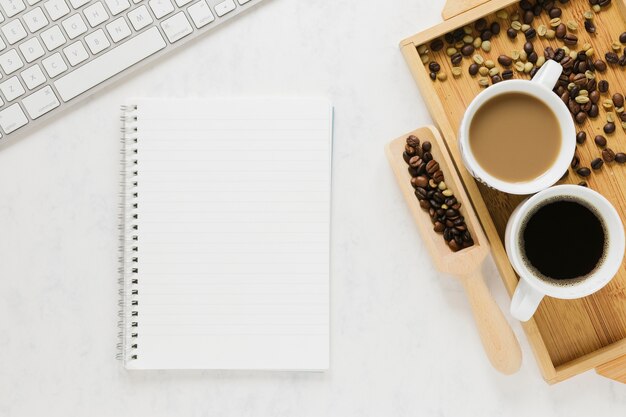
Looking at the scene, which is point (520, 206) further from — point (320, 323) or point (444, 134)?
point (320, 323)

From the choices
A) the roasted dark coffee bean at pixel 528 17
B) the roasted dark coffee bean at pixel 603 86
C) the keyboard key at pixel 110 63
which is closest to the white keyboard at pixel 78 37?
the keyboard key at pixel 110 63

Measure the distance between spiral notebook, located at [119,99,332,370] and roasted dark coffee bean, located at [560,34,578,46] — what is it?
0.32m

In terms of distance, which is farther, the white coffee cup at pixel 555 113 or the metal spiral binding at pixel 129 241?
the metal spiral binding at pixel 129 241

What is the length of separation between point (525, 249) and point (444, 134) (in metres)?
0.17

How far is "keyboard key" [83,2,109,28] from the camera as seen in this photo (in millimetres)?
895

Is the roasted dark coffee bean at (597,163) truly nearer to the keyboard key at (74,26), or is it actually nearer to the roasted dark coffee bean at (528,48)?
the roasted dark coffee bean at (528,48)

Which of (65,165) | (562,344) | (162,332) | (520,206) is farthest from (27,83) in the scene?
(562,344)

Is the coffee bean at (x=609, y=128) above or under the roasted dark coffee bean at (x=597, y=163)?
above

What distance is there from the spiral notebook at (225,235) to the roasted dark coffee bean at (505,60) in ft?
0.76

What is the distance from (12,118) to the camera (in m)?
0.90

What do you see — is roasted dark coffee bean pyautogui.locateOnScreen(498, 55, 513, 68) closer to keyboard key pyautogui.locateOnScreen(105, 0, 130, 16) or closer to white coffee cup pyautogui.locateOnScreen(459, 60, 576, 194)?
white coffee cup pyautogui.locateOnScreen(459, 60, 576, 194)

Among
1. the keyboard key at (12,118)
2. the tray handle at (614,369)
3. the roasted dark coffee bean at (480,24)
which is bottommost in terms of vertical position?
the tray handle at (614,369)

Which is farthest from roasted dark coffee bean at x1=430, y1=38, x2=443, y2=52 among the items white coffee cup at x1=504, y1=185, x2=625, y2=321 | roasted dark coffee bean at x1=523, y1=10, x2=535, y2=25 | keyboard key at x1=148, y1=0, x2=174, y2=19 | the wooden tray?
keyboard key at x1=148, y1=0, x2=174, y2=19

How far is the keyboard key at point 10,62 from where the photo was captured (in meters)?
0.90
